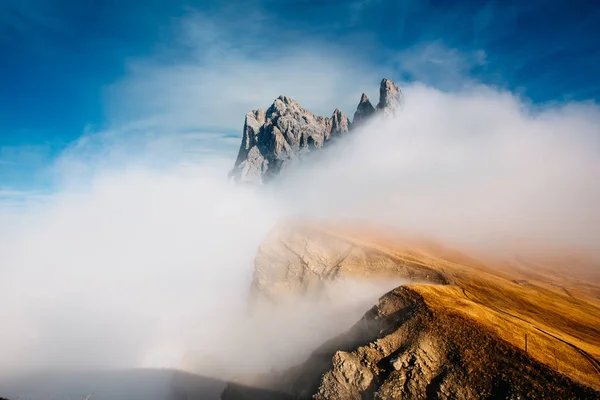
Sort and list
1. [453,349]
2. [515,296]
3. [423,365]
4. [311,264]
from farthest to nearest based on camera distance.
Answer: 1. [311,264]
2. [515,296]
3. [453,349]
4. [423,365]

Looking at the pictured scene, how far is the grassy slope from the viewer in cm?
3772

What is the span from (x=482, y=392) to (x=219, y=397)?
7599 centimetres

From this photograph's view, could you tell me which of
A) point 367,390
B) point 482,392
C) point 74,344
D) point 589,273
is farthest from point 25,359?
Answer: point 589,273

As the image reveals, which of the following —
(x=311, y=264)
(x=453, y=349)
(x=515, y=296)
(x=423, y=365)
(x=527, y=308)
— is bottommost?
(x=423, y=365)

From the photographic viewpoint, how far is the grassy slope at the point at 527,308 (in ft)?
124

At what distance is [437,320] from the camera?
148 feet

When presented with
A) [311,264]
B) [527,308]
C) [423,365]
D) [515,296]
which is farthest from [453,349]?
[311,264]

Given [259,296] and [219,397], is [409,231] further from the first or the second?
[219,397]

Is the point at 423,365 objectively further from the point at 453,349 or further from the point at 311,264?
the point at 311,264

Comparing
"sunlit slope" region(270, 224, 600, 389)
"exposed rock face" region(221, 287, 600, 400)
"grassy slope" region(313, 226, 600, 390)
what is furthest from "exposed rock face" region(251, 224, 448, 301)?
"exposed rock face" region(221, 287, 600, 400)

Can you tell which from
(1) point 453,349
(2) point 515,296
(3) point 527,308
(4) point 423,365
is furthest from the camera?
(2) point 515,296

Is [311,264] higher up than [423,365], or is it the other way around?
[311,264]

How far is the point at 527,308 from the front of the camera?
186ft

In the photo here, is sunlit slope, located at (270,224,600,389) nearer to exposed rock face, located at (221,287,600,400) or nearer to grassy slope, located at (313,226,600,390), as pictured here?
→ grassy slope, located at (313,226,600,390)
